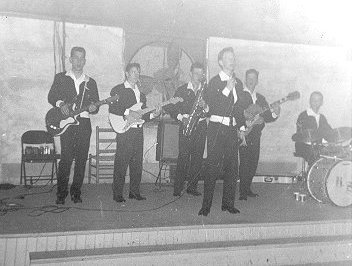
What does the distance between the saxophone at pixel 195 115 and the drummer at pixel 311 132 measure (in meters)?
1.59

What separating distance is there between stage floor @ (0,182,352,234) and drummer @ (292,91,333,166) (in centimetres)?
76

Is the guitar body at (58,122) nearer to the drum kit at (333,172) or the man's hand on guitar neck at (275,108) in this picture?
the man's hand on guitar neck at (275,108)

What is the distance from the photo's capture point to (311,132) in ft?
20.4

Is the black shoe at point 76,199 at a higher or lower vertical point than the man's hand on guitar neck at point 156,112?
lower

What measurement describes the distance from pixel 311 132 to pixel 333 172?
0.71 metres

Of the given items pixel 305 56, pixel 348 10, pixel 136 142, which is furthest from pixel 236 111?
pixel 305 56

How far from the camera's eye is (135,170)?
5.81 m

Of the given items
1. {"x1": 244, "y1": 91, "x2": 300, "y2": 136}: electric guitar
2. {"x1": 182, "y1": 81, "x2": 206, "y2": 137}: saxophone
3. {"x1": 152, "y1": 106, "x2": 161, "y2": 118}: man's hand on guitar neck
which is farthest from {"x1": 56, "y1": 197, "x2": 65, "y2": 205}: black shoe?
{"x1": 244, "y1": 91, "x2": 300, "y2": 136}: electric guitar

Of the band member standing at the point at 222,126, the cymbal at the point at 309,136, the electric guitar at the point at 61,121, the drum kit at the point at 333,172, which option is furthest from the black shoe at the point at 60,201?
the cymbal at the point at 309,136

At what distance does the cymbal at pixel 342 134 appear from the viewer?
589 cm

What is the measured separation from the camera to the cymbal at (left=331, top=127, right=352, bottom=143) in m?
5.89

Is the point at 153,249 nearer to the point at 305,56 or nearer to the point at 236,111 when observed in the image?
the point at 236,111

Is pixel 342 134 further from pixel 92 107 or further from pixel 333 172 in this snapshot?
pixel 92 107

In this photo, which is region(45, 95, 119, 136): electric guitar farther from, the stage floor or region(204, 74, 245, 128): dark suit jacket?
region(204, 74, 245, 128): dark suit jacket
